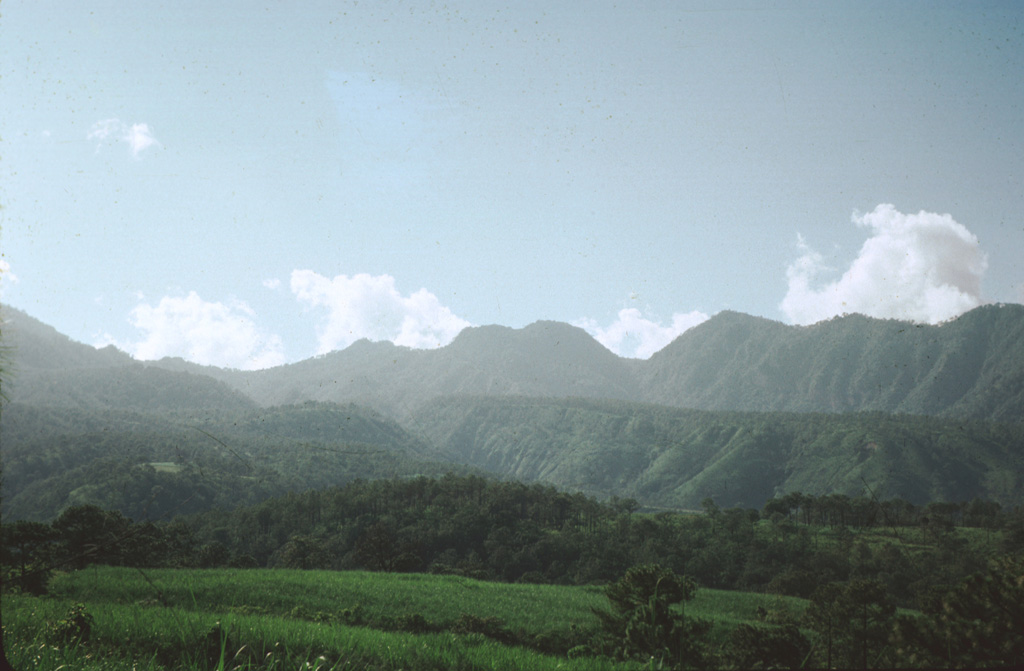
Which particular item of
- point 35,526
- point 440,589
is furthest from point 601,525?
point 35,526

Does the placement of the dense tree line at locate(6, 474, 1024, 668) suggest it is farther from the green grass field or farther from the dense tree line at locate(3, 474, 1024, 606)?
the green grass field

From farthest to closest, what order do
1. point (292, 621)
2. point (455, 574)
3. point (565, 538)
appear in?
point (565, 538), point (455, 574), point (292, 621)

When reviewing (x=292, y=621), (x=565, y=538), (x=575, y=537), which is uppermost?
(x=292, y=621)

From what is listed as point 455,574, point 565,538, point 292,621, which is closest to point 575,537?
point 565,538

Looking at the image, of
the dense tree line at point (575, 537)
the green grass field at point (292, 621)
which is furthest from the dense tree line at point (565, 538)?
the green grass field at point (292, 621)

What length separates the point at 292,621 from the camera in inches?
355

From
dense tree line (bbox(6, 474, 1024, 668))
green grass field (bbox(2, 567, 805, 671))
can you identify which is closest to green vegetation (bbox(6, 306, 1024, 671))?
green grass field (bbox(2, 567, 805, 671))

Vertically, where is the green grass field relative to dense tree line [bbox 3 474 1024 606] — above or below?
above

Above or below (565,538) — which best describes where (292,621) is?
above

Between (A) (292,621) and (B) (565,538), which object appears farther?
(B) (565,538)

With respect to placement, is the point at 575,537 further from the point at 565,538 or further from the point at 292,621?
the point at 292,621

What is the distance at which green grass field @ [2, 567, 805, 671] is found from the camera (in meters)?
4.12

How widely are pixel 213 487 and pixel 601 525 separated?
113 m

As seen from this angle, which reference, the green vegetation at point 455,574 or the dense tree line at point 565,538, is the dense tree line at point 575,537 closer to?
the dense tree line at point 565,538
